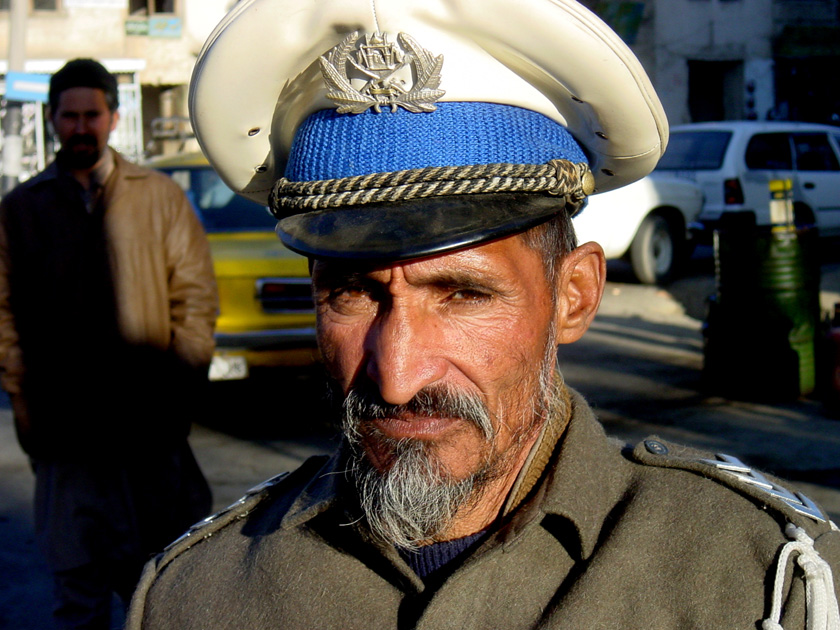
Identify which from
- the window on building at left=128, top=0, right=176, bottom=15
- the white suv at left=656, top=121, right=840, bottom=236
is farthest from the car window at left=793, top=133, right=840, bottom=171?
the window on building at left=128, top=0, right=176, bottom=15

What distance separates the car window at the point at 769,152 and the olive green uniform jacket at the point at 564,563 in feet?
37.0

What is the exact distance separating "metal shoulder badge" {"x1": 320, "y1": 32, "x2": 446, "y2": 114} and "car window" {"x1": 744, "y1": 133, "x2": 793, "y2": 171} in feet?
37.4

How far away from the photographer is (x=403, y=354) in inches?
57.0

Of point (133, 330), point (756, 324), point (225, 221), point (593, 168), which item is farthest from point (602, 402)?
point (593, 168)

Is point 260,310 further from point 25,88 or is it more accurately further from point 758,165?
point 758,165

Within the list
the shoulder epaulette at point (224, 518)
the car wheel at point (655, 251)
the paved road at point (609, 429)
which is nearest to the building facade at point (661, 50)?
the car wheel at point (655, 251)

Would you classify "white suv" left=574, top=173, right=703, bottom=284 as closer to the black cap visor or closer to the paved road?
the paved road

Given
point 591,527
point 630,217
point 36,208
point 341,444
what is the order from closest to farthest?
1. point 591,527
2. point 341,444
3. point 36,208
4. point 630,217

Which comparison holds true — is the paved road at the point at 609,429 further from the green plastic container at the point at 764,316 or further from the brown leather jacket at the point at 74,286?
the brown leather jacket at the point at 74,286

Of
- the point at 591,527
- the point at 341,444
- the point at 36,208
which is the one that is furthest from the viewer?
the point at 36,208

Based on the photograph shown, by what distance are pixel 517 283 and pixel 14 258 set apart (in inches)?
102

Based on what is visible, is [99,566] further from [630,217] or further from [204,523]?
[630,217]

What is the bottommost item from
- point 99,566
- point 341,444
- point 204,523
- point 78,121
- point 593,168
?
point 99,566

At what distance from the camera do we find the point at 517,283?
151cm
